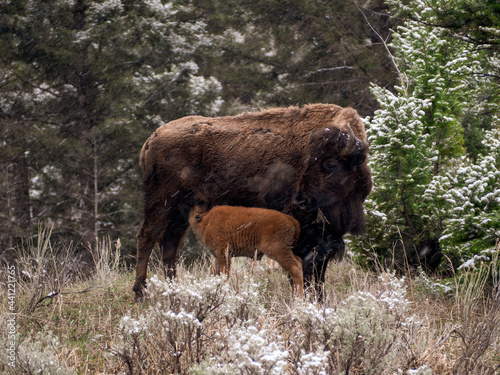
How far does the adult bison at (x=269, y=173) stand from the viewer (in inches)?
212

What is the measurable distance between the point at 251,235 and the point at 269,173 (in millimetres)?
733

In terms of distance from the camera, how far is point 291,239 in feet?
17.0

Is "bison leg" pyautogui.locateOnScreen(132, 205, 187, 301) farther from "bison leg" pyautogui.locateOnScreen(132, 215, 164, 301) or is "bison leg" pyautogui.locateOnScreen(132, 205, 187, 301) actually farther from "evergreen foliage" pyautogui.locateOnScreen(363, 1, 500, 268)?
"evergreen foliage" pyautogui.locateOnScreen(363, 1, 500, 268)

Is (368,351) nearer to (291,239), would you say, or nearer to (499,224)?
(291,239)

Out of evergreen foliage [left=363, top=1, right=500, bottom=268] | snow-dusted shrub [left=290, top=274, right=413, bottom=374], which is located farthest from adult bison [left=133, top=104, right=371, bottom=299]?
snow-dusted shrub [left=290, top=274, right=413, bottom=374]

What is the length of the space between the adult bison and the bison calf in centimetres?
23

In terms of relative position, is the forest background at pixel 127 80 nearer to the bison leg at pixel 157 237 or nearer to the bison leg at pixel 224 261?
the bison leg at pixel 157 237

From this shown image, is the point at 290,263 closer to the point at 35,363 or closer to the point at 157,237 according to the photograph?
the point at 157,237

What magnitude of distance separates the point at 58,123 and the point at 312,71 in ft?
22.5

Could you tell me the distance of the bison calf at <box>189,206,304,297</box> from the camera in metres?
5.17

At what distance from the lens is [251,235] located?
209 inches

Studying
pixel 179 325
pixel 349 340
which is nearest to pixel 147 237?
pixel 179 325

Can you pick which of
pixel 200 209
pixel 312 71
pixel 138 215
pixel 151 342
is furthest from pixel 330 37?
pixel 151 342

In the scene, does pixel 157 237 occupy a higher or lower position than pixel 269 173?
lower
